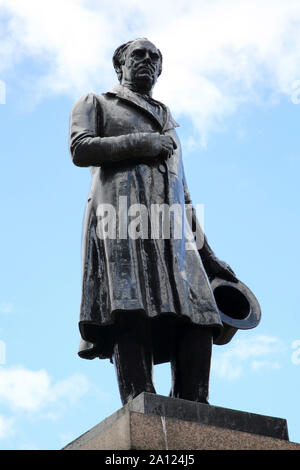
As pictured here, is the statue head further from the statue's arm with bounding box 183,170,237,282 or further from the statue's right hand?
the statue's arm with bounding box 183,170,237,282

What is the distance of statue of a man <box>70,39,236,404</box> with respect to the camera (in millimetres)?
7758

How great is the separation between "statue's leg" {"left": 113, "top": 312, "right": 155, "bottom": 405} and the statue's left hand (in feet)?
4.45

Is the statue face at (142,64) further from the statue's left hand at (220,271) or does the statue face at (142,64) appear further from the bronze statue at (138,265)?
the statue's left hand at (220,271)

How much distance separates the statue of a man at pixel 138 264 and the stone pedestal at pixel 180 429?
19.8 inches

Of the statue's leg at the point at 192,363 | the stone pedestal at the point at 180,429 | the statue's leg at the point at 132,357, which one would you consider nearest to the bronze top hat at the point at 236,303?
the statue's leg at the point at 192,363

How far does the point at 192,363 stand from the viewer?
7.87m

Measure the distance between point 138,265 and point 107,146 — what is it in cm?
114

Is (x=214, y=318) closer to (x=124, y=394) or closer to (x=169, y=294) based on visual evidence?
(x=169, y=294)

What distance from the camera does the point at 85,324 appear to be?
312 inches

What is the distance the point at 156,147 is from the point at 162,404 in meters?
2.48

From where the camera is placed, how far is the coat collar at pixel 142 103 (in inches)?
348

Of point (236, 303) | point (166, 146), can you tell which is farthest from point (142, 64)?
point (236, 303)

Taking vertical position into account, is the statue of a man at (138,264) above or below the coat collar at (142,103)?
below

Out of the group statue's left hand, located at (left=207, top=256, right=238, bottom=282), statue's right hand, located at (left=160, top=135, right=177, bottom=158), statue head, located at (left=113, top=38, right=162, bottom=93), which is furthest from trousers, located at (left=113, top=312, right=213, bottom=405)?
statue head, located at (left=113, top=38, right=162, bottom=93)
